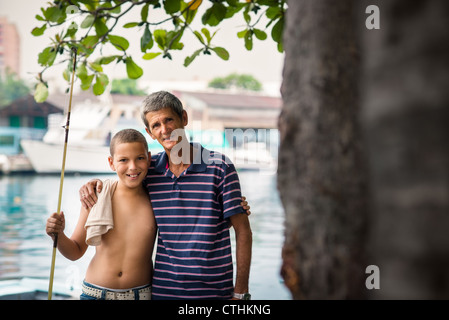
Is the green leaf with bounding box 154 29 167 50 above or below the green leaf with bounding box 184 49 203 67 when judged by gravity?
above

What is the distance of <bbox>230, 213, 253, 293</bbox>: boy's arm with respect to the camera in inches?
76.5

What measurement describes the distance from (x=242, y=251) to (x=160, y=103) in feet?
2.17

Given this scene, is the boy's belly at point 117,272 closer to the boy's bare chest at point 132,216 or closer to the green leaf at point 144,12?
the boy's bare chest at point 132,216

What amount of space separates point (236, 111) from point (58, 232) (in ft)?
101

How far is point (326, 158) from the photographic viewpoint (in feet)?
2.87

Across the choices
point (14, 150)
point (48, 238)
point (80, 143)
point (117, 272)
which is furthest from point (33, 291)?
point (14, 150)

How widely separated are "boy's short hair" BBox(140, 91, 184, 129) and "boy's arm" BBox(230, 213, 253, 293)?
47 cm

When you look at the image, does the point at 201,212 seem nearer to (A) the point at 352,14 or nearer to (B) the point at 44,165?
(A) the point at 352,14

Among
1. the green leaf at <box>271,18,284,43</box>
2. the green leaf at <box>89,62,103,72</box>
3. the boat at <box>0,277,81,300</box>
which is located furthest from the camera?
the boat at <box>0,277,81,300</box>

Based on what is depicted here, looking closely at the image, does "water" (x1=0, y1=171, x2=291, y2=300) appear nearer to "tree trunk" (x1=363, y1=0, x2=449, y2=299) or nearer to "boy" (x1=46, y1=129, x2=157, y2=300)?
"boy" (x1=46, y1=129, x2=157, y2=300)

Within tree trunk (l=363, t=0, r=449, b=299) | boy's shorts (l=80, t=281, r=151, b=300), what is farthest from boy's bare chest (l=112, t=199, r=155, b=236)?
tree trunk (l=363, t=0, r=449, b=299)

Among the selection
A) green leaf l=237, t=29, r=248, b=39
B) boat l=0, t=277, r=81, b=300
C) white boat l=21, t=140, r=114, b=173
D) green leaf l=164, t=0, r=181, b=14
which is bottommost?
boat l=0, t=277, r=81, b=300

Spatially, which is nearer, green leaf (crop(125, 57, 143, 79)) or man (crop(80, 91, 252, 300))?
man (crop(80, 91, 252, 300))
